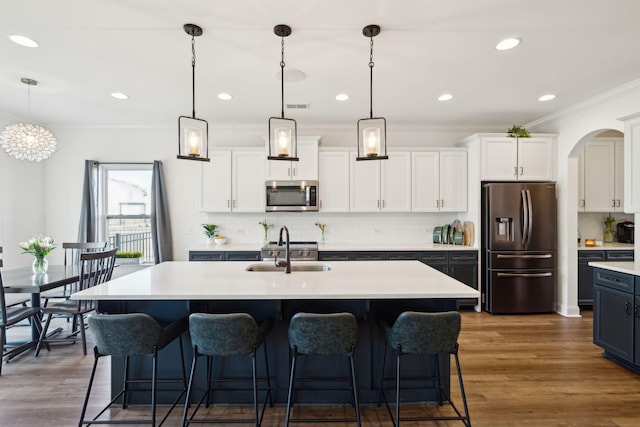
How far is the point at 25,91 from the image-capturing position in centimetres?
384

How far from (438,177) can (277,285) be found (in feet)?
11.8

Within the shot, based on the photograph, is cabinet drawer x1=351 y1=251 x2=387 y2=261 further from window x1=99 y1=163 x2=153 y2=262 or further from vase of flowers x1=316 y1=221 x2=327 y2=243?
window x1=99 y1=163 x2=153 y2=262

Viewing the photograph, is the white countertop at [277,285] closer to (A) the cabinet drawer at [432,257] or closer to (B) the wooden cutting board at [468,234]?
(A) the cabinet drawer at [432,257]

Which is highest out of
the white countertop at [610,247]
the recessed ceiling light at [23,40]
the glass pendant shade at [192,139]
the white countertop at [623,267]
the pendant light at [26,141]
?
the recessed ceiling light at [23,40]

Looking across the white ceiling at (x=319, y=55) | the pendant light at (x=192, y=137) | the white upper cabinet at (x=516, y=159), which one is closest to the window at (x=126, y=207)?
the white ceiling at (x=319, y=55)

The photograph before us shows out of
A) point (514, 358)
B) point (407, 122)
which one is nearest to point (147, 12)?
point (407, 122)

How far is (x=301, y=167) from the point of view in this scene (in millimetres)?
4941

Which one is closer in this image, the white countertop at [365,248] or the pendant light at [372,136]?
the pendant light at [372,136]

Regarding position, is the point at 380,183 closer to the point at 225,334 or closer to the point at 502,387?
the point at 502,387

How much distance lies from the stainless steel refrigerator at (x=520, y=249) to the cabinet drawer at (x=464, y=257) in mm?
219

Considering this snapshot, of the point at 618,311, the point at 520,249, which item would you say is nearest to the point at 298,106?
the point at 520,249

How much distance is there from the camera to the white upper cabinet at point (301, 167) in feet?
16.1

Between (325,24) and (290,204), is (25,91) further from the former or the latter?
(325,24)

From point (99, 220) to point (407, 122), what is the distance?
515cm
